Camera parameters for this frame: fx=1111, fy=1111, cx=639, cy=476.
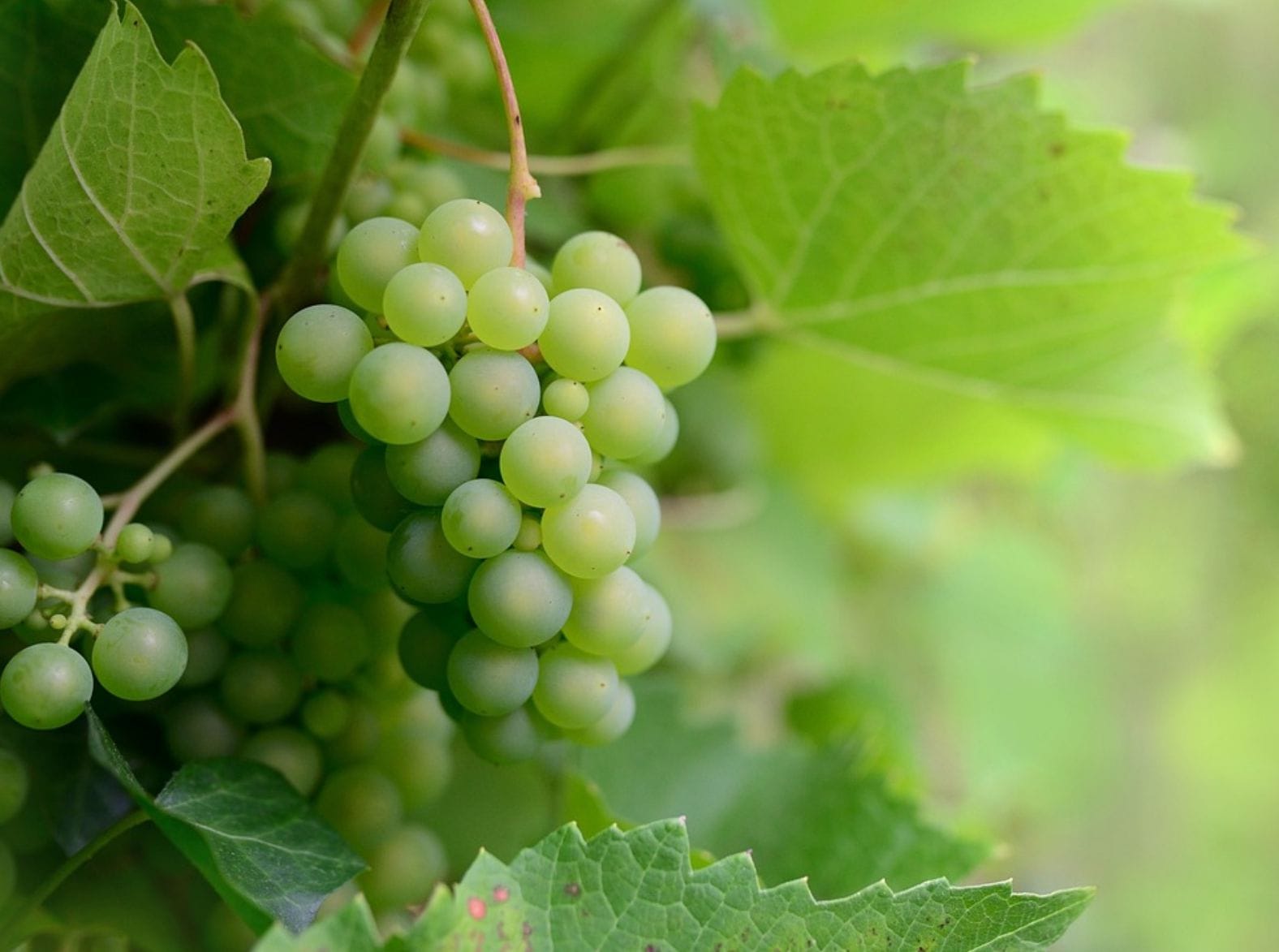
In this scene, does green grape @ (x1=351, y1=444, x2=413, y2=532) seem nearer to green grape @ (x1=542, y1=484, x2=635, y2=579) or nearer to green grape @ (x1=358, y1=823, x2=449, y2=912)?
green grape @ (x1=542, y1=484, x2=635, y2=579)

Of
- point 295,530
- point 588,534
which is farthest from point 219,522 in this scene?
point 588,534

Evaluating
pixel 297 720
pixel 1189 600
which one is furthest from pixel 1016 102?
pixel 1189 600

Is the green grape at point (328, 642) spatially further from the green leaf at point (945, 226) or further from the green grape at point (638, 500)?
the green leaf at point (945, 226)

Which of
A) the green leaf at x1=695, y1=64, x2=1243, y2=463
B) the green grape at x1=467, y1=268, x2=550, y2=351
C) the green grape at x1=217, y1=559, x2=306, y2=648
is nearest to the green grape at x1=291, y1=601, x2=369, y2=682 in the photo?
the green grape at x1=217, y1=559, x2=306, y2=648

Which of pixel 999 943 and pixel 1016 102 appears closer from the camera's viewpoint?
pixel 999 943

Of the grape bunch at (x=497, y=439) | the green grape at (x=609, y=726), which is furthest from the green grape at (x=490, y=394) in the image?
the green grape at (x=609, y=726)

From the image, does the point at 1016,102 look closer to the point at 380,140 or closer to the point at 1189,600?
the point at 380,140
